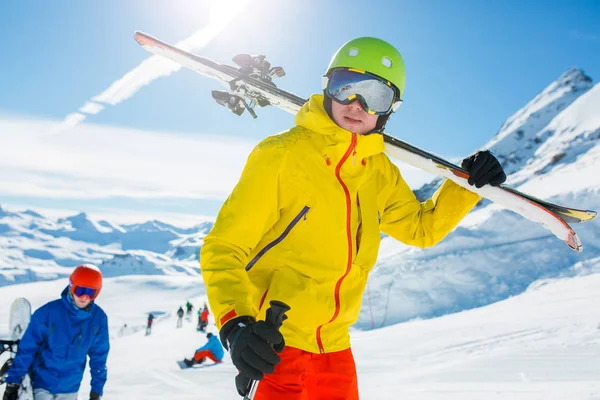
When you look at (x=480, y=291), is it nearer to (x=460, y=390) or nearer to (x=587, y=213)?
(x=460, y=390)

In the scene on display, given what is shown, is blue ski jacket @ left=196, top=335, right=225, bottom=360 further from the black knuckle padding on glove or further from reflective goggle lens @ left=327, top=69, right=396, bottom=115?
the black knuckle padding on glove

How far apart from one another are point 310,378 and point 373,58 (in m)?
1.94

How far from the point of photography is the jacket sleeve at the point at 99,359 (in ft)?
16.4

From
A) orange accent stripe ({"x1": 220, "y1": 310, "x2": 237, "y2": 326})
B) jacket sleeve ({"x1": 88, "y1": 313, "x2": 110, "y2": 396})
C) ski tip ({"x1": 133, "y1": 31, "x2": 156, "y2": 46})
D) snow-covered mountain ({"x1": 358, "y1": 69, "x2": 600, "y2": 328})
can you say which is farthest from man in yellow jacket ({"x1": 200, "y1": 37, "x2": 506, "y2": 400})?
snow-covered mountain ({"x1": 358, "y1": 69, "x2": 600, "y2": 328})

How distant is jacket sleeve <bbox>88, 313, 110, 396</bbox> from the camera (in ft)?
16.4

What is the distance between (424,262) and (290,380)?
3005cm

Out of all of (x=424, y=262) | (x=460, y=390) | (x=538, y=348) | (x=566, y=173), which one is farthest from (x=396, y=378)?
(x=566, y=173)

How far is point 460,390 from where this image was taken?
6.56 meters

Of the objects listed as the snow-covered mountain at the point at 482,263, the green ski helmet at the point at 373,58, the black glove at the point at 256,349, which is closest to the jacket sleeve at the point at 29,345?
the black glove at the point at 256,349

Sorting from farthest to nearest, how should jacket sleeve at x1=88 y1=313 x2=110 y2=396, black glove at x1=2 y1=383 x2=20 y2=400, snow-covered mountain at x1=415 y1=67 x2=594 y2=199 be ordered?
1. snow-covered mountain at x1=415 y1=67 x2=594 y2=199
2. jacket sleeve at x1=88 y1=313 x2=110 y2=396
3. black glove at x1=2 y1=383 x2=20 y2=400

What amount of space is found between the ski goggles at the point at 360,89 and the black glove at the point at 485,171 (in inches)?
31.7

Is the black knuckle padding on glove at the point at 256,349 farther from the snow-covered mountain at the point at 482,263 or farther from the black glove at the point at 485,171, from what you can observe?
the snow-covered mountain at the point at 482,263

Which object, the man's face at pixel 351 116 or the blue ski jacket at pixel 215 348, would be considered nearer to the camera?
the man's face at pixel 351 116

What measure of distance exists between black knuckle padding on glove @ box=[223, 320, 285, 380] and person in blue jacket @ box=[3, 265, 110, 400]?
3.62 metres
